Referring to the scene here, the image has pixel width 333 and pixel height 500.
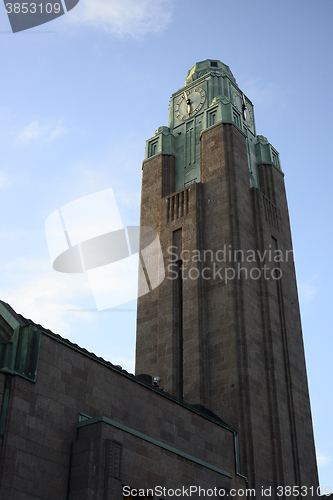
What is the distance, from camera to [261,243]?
44.9 metres

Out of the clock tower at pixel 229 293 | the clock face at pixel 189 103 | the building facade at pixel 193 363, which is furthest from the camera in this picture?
the clock face at pixel 189 103

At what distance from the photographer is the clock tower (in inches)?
1473

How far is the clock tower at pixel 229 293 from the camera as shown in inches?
1473

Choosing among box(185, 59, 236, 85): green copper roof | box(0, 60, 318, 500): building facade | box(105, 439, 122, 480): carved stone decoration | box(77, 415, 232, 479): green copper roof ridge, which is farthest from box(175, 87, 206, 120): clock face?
box(105, 439, 122, 480): carved stone decoration

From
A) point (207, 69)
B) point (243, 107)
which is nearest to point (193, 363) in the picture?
point (243, 107)

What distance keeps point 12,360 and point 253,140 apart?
36514 mm

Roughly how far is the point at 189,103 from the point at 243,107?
542 centimetres

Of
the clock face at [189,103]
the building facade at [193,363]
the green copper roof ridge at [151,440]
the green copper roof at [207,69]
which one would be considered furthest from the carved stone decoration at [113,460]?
the green copper roof at [207,69]

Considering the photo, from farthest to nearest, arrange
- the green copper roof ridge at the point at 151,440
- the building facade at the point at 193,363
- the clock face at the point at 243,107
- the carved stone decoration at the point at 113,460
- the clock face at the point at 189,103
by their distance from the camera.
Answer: the clock face at the point at 243,107
the clock face at the point at 189,103
the green copper roof ridge at the point at 151,440
the building facade at the point at 193,363
the carved stone decoration at the point at 113,460

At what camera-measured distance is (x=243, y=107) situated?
5656 centimetres

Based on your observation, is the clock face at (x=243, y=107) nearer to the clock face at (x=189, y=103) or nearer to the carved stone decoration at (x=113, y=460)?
the clock face at (x=189, y=103)

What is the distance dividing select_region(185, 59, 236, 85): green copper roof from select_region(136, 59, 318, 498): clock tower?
12.4ft

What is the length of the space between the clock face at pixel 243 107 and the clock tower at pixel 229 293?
1294mm

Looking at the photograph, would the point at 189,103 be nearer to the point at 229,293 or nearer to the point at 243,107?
the point at 243,107
